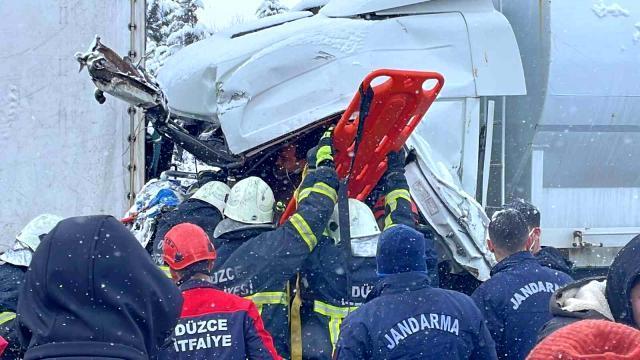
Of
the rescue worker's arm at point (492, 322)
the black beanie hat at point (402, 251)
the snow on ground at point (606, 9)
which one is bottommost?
the rescue worker's arm at point (492, 322)

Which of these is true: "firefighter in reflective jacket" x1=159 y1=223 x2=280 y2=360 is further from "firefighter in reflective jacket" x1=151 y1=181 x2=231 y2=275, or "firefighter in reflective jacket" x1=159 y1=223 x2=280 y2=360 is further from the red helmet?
"firefighter in reflective jacket" x1=151 y1=181 x2=231 y2=275

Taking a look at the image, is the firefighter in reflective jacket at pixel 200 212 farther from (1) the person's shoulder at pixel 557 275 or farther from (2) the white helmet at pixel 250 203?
(1) the person's shoulder at pixel 557 275

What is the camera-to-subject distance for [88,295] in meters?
1.41

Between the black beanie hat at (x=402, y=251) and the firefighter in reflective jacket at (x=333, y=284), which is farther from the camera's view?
the firefighter in reflective jacket at (x=333, y=284)

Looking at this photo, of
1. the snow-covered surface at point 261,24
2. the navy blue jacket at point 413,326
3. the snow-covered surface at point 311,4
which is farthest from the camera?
the snow-covered surface at point 311,4

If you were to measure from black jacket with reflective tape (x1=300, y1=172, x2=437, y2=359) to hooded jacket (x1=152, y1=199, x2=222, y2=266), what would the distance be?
64 cm

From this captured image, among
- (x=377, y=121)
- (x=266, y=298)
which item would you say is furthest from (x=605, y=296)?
(x=377, y=121)

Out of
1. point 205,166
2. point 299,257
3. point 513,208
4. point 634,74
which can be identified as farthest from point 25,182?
point 634,74

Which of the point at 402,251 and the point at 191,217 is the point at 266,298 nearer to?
the point at 191,217

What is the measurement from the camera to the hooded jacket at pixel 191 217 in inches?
157

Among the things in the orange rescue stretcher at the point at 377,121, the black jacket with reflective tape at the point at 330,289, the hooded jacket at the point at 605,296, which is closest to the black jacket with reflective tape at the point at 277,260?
the black jacket with reflective tape at the point at 330,289

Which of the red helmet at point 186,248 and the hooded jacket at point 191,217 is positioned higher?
the red helmet at point 186,248

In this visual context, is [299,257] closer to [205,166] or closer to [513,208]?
[513,208]

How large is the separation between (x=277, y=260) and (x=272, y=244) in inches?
3.2
